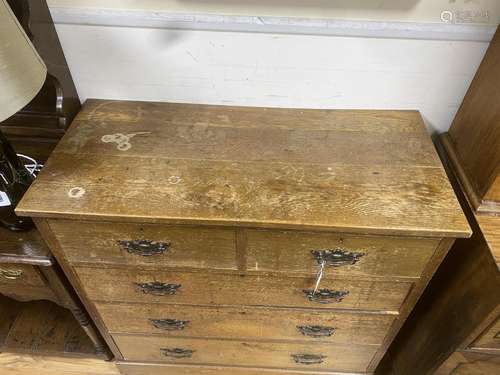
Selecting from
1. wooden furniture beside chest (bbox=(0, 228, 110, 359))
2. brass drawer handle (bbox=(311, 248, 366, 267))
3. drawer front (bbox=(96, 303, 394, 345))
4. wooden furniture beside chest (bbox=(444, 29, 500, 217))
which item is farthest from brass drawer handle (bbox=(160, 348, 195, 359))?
wooden furniture beside chest (bbox=(444, 29, 500, 217))

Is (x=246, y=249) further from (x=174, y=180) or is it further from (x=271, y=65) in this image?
(x=271, y=65)

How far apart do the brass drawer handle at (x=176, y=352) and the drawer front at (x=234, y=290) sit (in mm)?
308

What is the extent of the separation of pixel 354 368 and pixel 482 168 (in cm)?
77

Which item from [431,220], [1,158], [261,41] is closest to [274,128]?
[261,41]

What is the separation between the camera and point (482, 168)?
2.93ft

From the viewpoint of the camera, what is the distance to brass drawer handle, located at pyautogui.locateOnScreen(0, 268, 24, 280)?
101cm

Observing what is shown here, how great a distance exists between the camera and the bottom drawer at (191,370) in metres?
1.32

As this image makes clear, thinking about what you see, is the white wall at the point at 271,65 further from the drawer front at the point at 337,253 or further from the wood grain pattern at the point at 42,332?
the wood grain pattern at the point at 42,332

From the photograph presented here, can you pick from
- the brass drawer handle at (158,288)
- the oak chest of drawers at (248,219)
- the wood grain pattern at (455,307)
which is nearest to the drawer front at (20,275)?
the oak chest of drawers at (248,219)

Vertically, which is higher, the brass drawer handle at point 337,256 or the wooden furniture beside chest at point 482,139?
the wooden furniture beside chest at point 482,139

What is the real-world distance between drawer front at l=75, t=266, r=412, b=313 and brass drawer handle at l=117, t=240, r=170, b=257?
0.30 ft

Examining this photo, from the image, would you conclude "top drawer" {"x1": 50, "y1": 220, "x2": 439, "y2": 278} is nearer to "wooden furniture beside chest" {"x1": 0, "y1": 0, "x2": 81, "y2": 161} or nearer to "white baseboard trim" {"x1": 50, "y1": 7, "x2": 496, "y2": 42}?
"wooden furniture beside chest" {"x1": 0, "y1": 0, "x2": 81, "y2": 161}

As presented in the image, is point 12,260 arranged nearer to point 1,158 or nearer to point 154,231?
point 1,158

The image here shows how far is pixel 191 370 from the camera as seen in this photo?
1.34 m
